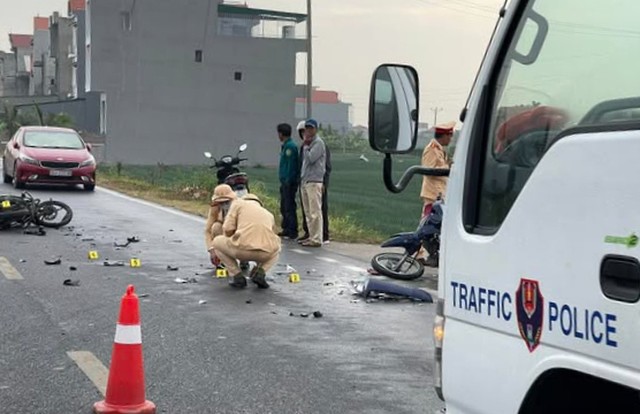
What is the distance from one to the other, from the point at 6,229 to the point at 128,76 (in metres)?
45.9

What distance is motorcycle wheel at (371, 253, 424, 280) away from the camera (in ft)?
39.0

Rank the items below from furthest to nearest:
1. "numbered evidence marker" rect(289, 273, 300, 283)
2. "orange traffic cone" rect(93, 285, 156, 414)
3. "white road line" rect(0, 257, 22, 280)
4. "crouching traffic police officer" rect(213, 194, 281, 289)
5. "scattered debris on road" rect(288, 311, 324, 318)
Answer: "numbered evidence marker" rect(289, 273, 300, 283) < "white road line" rect(0, 257, 22, 280) < "crouching traffic police officer" rect(213, 194, 281, 289) < "scattered debris on road" rect(288, 311, 324, 318) < "orange traffic cone" rect(93, 285, 156, 414)

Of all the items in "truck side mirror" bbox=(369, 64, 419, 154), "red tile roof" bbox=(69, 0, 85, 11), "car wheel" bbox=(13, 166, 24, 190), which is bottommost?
"car wheel" bbox=(13, 166, 24, 190)

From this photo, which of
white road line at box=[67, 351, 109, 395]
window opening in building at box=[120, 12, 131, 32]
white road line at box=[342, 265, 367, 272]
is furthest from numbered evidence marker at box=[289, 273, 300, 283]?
window opening in building at box=[120, 12, 131, 32]

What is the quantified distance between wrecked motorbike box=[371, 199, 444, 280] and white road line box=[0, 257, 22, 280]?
163 inches

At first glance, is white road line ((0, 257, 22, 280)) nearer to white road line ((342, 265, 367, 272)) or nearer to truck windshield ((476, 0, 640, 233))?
white road line ((342, 265, 367, 272))

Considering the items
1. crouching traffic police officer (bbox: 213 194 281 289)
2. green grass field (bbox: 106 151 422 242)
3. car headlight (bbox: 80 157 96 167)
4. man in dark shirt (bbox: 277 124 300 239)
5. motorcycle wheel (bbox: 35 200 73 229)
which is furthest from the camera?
car headlight (bbox: 80 157 96 167)

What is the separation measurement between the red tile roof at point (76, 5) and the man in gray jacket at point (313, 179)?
69.4 meters

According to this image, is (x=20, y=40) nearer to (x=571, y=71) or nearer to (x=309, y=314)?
(x=309, y=314)

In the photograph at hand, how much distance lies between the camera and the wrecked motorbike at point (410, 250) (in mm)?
11875

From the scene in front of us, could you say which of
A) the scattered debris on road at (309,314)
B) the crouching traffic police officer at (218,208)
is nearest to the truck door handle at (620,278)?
the scattered debris on road at (309,314)

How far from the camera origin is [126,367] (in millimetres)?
5637

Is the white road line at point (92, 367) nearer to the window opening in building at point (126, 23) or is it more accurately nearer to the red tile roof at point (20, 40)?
the window opening in building at point (126, 23)

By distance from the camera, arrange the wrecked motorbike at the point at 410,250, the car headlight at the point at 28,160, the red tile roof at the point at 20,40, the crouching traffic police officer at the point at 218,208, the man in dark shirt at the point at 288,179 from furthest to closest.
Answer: the red tile roof at the point at 20,40 < the car headlight at the point at 28,160 < the man in dark shirt at the point at 288,179 < the wrecked motorbike at the point at 410,250 < the crouching traffic police officer at the point at 218,208
